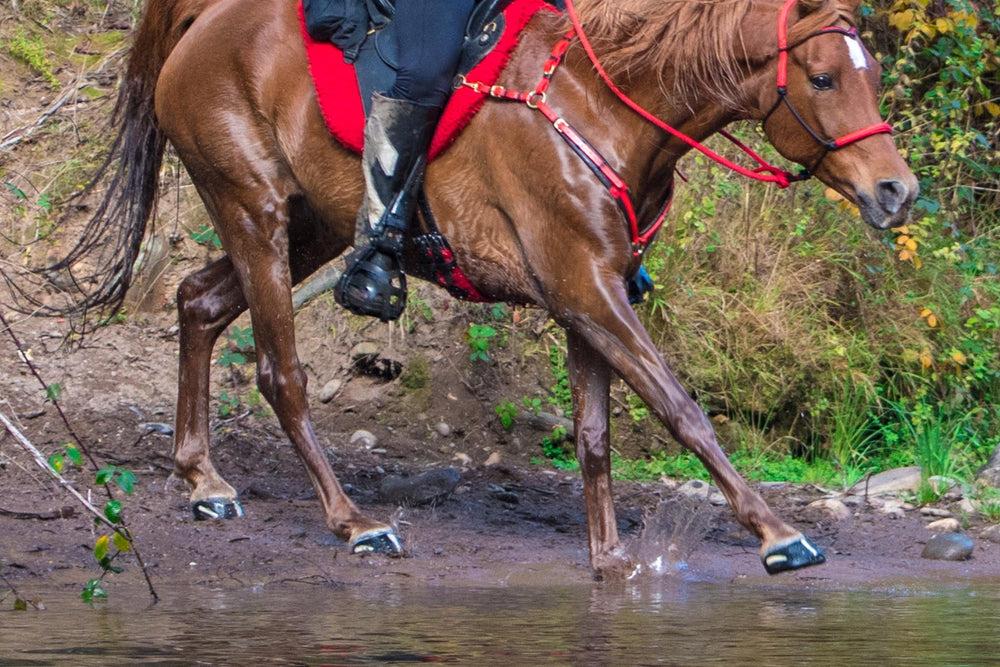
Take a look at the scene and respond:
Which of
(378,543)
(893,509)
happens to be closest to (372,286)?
(378,543)

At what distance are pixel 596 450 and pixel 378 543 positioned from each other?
38.0 inches

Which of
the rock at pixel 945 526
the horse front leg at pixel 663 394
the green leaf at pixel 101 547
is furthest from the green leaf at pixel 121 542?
the rock at pixel 945 526

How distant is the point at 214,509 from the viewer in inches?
226

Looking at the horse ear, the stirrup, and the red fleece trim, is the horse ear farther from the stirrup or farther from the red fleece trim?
the stirrup

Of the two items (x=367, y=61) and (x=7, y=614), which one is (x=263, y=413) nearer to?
(x=367, y=61)

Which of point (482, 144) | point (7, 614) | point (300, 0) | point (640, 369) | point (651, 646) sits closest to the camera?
point (651, 646)

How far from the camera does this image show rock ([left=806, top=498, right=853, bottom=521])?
6.21m

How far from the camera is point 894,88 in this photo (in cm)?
836

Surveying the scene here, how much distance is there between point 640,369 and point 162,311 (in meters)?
4.46

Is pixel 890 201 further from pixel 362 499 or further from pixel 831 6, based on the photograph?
pixel 362 499

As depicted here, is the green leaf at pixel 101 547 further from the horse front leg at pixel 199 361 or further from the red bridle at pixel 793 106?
the red bridle at pixel 793 106

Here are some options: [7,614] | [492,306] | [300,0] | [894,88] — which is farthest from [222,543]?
[894,88]

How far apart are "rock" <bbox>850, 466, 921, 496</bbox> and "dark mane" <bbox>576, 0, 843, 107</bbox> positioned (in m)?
2.72

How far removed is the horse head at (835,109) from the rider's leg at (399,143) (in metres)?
1.23
